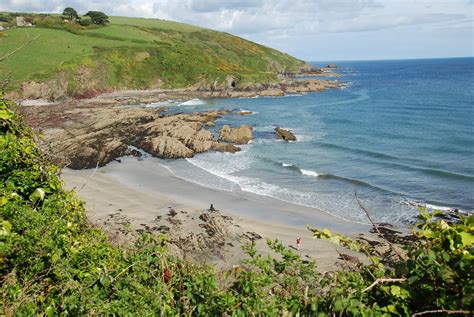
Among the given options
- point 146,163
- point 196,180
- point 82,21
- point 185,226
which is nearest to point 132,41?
point 82,21

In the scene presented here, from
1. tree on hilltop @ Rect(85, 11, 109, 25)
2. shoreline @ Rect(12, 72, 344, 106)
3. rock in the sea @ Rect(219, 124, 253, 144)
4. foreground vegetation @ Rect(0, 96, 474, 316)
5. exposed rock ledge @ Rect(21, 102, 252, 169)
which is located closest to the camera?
foreground vegetation @ Rect(0, 96, 474, 316)

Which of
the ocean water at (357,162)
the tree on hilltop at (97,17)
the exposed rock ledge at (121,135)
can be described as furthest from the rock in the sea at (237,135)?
the tree on hilltop at (97,17)

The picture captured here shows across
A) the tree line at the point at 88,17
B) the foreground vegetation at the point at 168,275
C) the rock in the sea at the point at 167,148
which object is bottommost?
the rock in the sea at the point at 167,148

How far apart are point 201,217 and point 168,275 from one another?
17.5m

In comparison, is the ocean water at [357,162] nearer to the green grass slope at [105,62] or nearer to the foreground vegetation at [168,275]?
the foreground vegetation at [168,275]

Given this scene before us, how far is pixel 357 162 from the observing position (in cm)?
3781

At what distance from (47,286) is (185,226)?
16030 millimetres

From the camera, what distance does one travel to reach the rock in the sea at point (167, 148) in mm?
39969

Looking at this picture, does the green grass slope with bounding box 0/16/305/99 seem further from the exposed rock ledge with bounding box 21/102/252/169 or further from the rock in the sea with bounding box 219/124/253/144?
the rock in the sea with bounding box 219/124/253/144

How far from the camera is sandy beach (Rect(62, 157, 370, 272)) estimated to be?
19.9 meters

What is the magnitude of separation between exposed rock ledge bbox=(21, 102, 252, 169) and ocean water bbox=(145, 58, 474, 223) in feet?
8.41

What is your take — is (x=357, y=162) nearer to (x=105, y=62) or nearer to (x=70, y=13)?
(x=105, y=62)

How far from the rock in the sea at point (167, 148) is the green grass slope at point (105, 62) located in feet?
125

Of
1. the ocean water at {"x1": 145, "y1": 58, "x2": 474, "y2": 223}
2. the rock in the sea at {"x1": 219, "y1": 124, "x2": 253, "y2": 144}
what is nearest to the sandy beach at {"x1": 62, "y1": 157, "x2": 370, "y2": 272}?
the ocean water at {"x1": 145, "y1": 58, "x2": 474, "y2": 223}
